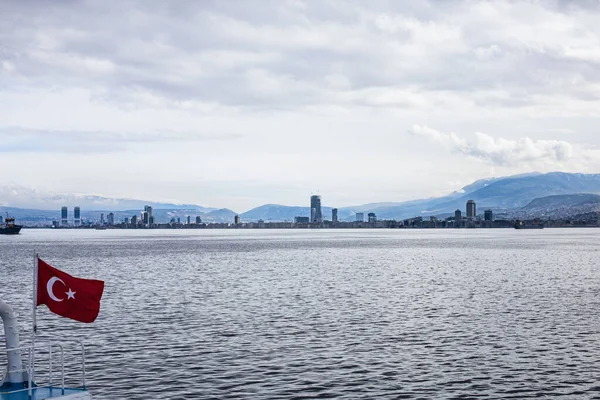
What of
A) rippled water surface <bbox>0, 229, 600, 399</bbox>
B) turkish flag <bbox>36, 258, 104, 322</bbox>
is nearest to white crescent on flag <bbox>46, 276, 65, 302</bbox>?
turkish flag <bbox>36, 258, 104, 322</bbox>

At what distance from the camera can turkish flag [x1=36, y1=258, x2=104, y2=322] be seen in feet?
90.0

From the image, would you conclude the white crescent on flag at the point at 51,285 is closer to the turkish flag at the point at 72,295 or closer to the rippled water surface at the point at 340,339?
the turkish flag at the point at 72,295

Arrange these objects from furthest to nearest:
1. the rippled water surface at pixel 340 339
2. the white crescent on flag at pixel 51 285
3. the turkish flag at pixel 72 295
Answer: the rippled water surface at pixel 340 339 < the white crescent on flag at pixel 51 285 < the turkish flag at pixel 72 295

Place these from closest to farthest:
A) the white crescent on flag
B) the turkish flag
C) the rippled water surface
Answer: the turkish flag, the white crescent on flag, the rippled water surface

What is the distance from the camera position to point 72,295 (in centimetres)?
2756

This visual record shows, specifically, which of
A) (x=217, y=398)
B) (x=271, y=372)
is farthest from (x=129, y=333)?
(x=217, y=398)

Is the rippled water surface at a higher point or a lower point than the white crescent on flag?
lower

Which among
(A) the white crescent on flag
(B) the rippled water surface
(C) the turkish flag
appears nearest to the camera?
(C) the turkish flag

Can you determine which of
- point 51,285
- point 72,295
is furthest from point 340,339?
point 51,285

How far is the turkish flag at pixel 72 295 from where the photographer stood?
90.0 feet

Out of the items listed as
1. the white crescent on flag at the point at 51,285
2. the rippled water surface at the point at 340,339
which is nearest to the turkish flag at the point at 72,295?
the white crescent on flag at the point at 51,285

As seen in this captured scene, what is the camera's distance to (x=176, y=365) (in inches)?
1806

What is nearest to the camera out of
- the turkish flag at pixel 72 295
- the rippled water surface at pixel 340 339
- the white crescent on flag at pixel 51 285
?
the turkish flag at pixel 72 295

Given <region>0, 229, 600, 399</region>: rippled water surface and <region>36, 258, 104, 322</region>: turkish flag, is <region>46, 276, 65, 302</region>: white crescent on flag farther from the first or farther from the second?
<region>0, 229, 600, 399</region>: rippled water surface
